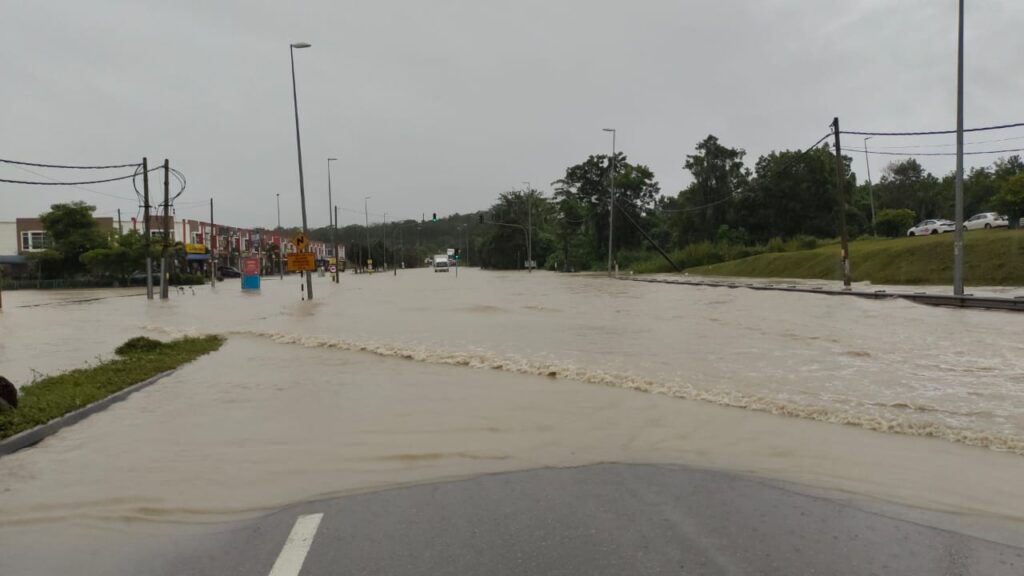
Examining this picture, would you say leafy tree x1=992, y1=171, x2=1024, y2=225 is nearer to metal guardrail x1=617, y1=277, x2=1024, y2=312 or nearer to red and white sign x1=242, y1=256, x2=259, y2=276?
metal guardrail x1=617, y1=277, x2=1024, y2=312

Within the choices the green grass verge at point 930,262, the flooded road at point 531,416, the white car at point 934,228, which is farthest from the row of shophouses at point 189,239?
the white car at point 934,228

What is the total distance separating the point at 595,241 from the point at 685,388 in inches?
2909

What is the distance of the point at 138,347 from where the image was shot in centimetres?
1268

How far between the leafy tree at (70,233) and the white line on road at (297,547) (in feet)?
198

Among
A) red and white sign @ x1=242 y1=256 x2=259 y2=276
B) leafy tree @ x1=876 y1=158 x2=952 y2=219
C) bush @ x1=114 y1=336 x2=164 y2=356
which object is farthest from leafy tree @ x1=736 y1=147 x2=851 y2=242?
A: bush @ x1=114 y1=336 x2=164 y2=356

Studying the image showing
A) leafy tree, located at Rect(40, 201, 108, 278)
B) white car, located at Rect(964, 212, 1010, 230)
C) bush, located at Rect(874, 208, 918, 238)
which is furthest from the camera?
bush, located at Rect(874, 208, 918, 238)

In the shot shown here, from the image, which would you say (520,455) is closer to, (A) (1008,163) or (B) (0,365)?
(B) (0,365)

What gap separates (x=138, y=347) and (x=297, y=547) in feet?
34.2

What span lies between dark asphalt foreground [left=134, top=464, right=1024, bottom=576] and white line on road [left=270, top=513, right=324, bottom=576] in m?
0.05

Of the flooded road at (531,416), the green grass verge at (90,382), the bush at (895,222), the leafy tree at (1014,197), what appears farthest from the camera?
the bush at (895,222)

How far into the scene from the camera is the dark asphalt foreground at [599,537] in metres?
3.61

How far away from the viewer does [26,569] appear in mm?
3758

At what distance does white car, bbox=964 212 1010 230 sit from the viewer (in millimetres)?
43688

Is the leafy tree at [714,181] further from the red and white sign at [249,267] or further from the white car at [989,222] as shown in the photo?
the red and white sign at [249,267]
